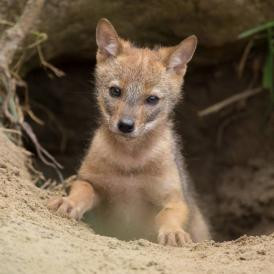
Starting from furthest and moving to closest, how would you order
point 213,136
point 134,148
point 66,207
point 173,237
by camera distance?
point 213,136, point 134,148, point 66,207, point 173,237

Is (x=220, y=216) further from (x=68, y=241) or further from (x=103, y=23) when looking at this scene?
(x=68, y=241)

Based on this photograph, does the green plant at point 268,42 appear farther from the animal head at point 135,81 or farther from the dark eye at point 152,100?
the dark eye at point 152,100

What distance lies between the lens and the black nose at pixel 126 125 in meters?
4.84

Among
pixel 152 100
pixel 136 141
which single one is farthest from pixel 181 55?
pixel 136 141

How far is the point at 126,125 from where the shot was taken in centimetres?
484

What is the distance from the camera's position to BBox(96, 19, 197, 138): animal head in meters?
4.96

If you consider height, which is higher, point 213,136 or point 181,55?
point 213,136

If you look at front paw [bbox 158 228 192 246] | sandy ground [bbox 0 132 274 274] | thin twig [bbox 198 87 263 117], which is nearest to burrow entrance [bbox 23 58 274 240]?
thin twig [bbox 198 87 263 117]

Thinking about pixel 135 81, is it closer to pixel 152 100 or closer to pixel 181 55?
pixel 152 100

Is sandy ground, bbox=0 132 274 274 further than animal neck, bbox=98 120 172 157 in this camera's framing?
No

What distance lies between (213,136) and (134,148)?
2.85 metres

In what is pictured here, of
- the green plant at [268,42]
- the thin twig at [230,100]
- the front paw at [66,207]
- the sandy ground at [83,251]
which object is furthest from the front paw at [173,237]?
the thin twig at [230,100]

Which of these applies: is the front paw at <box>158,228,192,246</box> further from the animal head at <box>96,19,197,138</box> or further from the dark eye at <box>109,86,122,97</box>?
the dark eye at <box>109,86,122,97</box>

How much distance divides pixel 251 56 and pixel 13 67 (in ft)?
8.44
